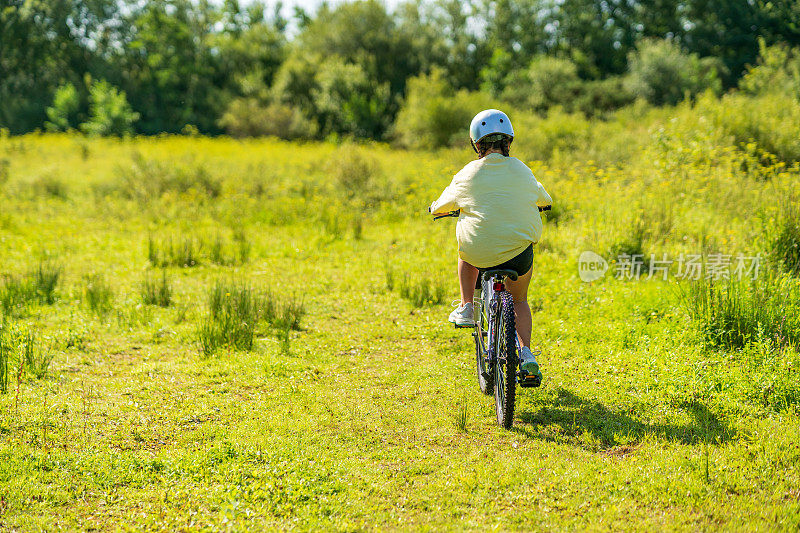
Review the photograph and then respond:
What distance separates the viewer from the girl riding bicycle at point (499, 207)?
4.30 metres

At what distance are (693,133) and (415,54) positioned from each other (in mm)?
31125

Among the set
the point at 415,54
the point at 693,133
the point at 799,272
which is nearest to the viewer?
the point at 799,272

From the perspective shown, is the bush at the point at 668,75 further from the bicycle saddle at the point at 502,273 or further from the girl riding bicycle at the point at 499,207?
the bicycle saddle at the point at 502,273

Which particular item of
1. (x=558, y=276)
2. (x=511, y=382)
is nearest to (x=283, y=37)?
(x=558, y=276)

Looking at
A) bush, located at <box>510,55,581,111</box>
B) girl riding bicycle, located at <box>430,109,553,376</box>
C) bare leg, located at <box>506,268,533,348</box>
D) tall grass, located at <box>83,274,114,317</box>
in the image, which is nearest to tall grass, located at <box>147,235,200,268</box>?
tall grass, located at <box>83,274,114,317</box>

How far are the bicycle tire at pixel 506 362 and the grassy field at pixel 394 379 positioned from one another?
191mm

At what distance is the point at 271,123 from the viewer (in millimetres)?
32531

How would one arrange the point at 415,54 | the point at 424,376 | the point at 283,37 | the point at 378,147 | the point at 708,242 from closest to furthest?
the point at 424,376 → the point at 708,242 → the point at 378,147 → the point at 415,54 → the point at 283,37

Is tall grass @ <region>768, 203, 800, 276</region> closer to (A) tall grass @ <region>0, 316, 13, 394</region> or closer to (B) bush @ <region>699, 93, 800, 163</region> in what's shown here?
(B) bush @ <region>699, 93, 800, 163</region>

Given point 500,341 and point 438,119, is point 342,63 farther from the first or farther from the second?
point 500,341

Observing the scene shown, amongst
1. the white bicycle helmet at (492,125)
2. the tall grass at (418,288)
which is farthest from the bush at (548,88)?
the white bicycle helmet at (492,125)

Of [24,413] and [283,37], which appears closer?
[24,413]

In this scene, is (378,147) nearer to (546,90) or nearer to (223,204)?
(223,204)

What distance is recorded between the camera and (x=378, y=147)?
23719mm
